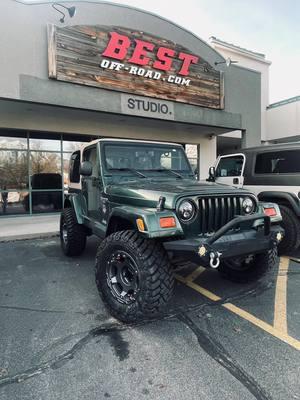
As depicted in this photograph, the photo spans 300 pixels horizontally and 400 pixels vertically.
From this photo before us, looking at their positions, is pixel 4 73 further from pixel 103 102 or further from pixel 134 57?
pixel 134 57

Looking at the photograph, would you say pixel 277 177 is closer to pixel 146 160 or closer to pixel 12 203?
pixel 146 160

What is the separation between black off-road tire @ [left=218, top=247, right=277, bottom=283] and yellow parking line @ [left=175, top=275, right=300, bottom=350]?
0.49 meters

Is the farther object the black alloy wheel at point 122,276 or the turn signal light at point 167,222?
the black alloy wheel at point 122,276

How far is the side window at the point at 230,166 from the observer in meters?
6.69

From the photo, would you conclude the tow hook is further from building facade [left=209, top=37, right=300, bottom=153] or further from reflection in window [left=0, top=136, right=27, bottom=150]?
building facade [left=209, top=37, right=300, bottom=153]

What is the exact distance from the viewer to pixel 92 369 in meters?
2.35

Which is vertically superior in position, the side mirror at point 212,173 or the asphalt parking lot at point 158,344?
the side mirror at point 212,173

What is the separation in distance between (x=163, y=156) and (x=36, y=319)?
2918 mm

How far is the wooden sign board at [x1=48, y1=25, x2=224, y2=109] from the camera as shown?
8.01 metres

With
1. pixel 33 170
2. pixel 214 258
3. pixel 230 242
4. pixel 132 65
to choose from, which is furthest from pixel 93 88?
pixel 214 258

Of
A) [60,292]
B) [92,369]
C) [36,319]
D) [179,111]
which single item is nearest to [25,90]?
[179,111]

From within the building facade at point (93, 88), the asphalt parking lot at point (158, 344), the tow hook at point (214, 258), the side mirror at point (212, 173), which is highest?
the building facade at point (93, 88)

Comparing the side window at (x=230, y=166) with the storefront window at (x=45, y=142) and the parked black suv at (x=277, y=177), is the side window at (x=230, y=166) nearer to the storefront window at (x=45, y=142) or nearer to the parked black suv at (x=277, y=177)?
the parked black suv at (x=277, y=177)

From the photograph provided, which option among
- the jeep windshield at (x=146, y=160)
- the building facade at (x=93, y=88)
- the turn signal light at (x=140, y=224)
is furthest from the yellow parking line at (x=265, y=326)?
the building facade at (x=93, y=88)
